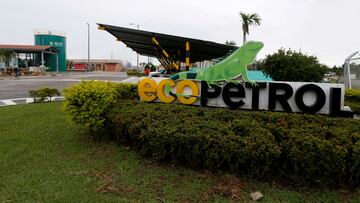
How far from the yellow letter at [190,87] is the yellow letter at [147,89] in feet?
1.92

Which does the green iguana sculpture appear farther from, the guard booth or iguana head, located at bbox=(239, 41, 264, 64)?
the guard booth

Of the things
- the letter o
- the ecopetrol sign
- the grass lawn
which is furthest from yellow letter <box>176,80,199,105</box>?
the letter o

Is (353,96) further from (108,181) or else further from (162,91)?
(108,181)

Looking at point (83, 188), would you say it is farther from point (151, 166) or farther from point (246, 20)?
point (246, 20)

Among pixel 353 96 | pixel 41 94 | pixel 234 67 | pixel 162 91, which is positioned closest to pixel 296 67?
pixel 353 96

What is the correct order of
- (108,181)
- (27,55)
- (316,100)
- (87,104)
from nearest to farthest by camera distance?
(108,181), (87,104), (316,100), (27,55)

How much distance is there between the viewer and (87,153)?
16.5 feet

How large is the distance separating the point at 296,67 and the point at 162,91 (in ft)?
26.3

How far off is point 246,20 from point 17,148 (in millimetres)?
16910

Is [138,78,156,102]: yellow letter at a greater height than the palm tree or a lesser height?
lesser

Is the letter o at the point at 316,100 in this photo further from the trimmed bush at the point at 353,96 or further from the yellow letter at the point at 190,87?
the trimmed bush at the point at 353,96

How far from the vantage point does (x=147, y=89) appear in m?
6.76

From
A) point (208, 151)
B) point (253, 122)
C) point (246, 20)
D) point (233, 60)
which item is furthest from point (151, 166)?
point (246, 20)

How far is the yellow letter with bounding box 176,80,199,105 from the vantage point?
6.47m
